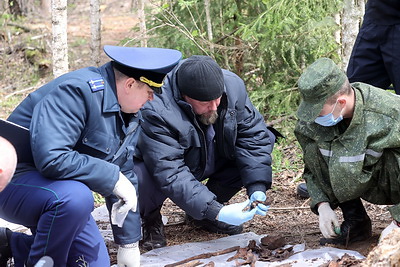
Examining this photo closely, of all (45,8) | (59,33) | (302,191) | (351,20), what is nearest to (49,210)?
(302,191)

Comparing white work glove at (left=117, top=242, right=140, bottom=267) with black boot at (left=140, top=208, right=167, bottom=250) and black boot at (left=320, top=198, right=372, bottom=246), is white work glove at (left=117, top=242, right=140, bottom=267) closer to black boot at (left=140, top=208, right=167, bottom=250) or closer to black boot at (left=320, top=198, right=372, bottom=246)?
black boot at (left=140, top=208, right=167, bottom=250)

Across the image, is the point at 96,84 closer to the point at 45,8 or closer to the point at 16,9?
the point at 16,9

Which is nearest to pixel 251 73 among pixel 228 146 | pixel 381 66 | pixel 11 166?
pixel 381 66

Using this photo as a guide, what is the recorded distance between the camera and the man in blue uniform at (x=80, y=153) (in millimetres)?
3143

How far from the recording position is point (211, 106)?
3.85 meters

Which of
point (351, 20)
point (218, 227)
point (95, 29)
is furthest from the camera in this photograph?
point (95, 29)

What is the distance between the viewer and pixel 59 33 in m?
6.93

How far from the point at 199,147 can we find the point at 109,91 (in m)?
0.93

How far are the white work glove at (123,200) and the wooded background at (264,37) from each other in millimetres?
2979

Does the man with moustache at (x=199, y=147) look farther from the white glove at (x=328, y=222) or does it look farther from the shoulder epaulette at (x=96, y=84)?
the shoulder epaulette at (x=96, y=84)

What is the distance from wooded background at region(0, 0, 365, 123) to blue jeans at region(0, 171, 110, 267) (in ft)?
10.6

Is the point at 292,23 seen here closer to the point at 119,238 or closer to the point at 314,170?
the point at 314,170

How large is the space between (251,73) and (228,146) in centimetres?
300

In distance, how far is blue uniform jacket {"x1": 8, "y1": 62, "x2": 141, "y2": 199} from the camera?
310 cm
